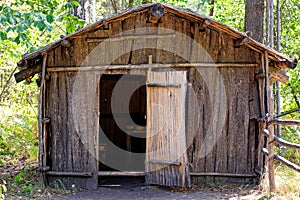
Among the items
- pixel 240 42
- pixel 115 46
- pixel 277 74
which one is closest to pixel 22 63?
pixel 115 46

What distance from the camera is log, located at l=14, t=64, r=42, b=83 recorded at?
7339mm

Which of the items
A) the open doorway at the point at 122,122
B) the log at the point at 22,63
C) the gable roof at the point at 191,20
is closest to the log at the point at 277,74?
the gable roof at the point at 191,20

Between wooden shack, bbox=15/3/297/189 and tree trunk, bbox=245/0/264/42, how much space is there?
2.60 meters

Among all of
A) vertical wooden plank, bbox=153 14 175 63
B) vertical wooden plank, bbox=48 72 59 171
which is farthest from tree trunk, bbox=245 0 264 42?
vertical wooden plank, bbox=48 72 59 171

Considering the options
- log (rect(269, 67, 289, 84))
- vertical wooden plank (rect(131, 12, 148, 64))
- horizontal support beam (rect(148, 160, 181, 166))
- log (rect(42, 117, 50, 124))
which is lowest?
horizontal support beam (rect(148, 160, 181, 166))

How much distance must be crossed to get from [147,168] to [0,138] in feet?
17.5

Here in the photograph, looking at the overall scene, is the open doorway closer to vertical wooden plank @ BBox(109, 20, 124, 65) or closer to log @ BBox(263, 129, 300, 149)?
vertical wooden plank @ BBox(109, 20, 124, 65)

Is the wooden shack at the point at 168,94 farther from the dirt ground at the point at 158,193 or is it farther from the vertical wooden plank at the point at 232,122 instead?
the dirt ground at the point at 158,193

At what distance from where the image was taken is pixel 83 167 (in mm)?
7449

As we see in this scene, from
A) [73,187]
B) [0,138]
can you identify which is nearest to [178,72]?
[73,187]

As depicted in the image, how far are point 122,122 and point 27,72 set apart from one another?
3815 mm

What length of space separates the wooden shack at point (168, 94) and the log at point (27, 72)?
19 millimetres

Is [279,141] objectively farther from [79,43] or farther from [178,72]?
[79,43]

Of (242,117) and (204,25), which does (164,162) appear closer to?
(242,117)
